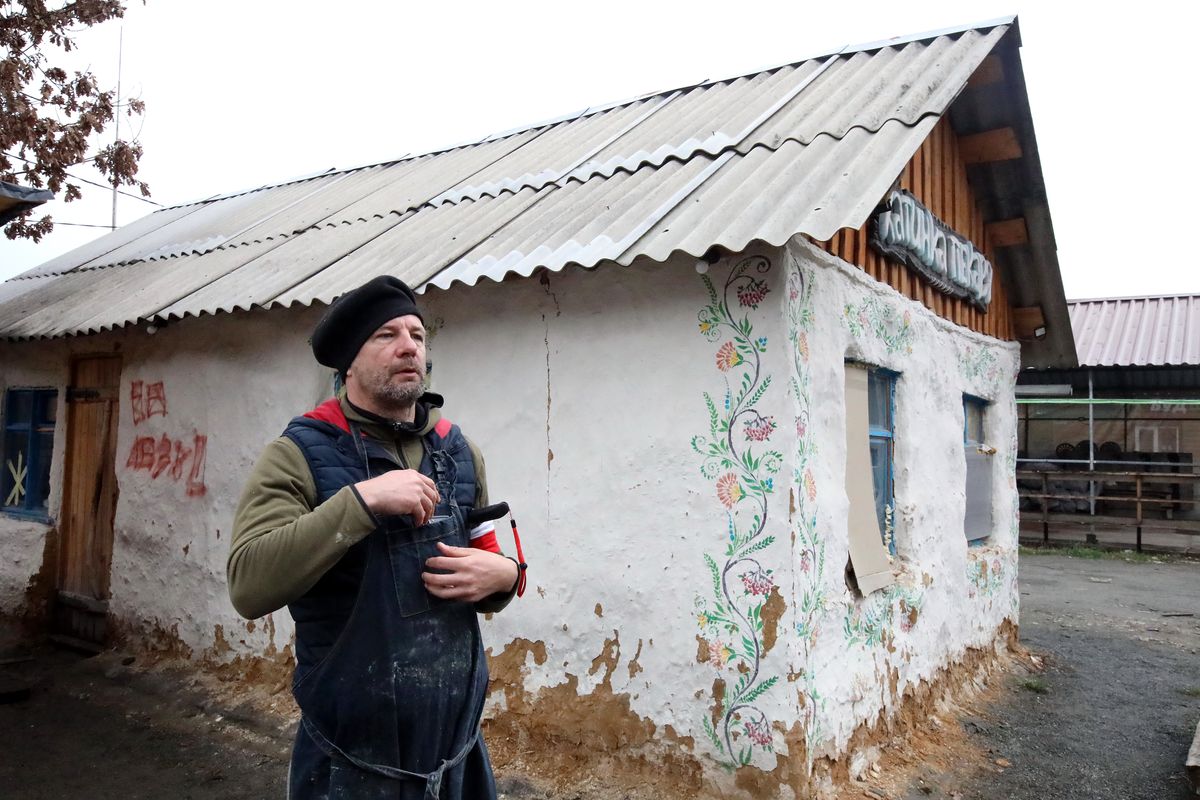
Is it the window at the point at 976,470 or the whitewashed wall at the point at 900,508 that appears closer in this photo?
the whitewashed wall at the point at 900,508

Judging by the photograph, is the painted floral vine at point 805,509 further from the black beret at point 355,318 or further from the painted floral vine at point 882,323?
the black beret at point 355,318

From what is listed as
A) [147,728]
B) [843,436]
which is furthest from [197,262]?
[843,436]

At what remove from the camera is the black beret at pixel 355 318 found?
80.9 inches

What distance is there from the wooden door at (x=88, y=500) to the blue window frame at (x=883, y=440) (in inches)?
238

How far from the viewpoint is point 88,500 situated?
747cm

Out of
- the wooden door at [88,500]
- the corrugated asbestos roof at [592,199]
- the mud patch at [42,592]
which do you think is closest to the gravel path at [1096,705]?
the corrugated asbestos roof at [592,199]

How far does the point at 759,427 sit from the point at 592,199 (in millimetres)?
1969

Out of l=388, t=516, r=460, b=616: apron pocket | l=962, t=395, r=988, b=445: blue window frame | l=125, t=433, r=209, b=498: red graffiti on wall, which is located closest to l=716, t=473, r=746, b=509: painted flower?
l=388, t=516, r=460, b=616: apron pocket

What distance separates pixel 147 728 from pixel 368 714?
4532 millimetres

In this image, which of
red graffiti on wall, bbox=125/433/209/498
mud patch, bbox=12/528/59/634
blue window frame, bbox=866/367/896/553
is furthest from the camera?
mud patch, bbox=12/528/59/634

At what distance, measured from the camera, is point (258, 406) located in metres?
6.02

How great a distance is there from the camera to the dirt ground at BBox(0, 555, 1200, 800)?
4.63 m

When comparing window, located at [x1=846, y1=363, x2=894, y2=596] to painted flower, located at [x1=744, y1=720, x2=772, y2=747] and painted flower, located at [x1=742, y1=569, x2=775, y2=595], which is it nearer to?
painted flower, located at [x1=742, y1=569, x2=775, y2=595]

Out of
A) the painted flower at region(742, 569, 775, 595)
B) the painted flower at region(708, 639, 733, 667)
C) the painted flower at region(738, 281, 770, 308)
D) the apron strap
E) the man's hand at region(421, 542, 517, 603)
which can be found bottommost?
the painted flower at region(708, 639, 733, 667)
